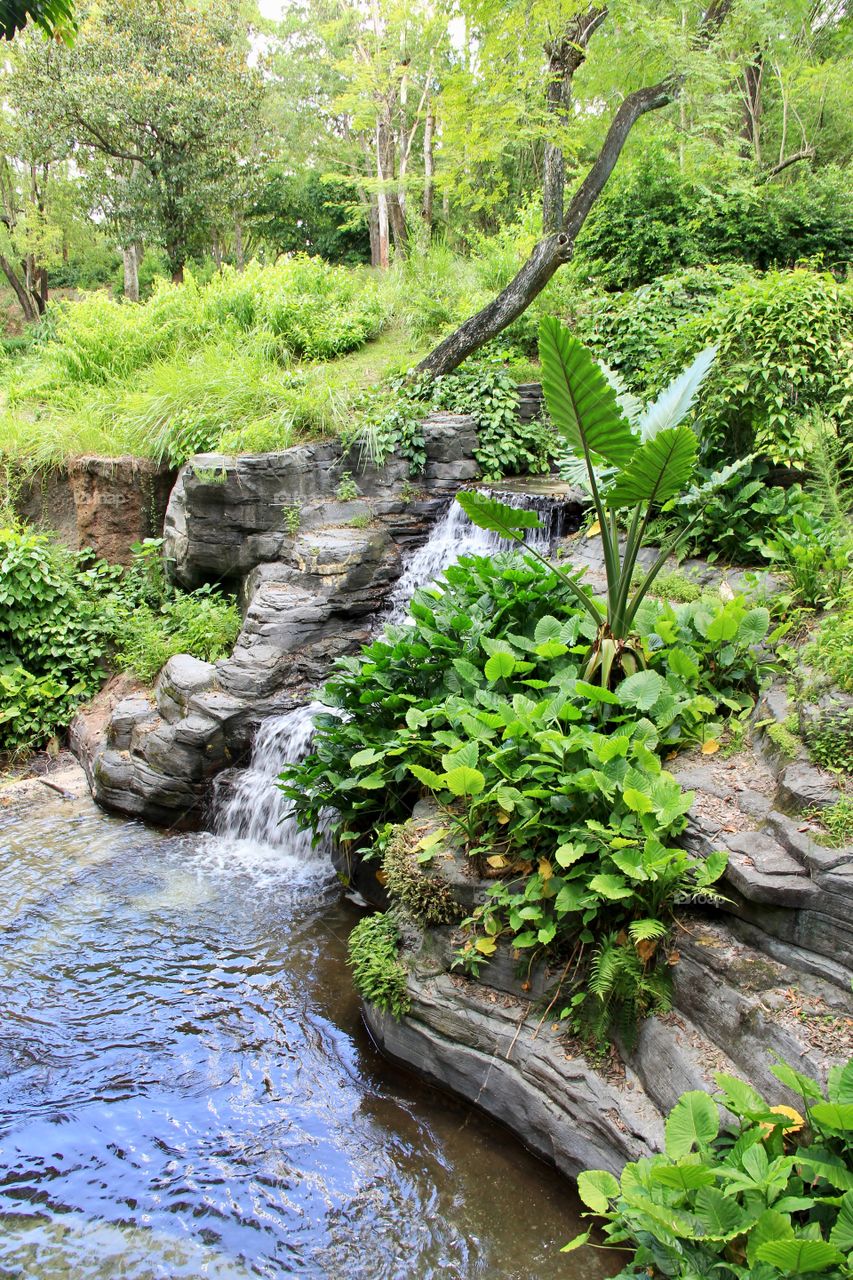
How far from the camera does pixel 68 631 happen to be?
29.8ft

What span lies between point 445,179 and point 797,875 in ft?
34.8

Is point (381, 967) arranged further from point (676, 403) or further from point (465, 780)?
point (676, 403)

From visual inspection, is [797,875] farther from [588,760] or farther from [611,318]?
[611,318]

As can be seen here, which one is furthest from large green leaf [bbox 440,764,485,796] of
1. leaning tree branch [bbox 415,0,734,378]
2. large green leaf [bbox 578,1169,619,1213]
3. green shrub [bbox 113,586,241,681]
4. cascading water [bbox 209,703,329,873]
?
leaning tree branch [bbox 415,0,734,378]

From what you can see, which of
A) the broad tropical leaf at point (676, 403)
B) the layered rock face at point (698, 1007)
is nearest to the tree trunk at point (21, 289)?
the broad tropical leaf at point (676, 403)

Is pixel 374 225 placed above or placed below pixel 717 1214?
above

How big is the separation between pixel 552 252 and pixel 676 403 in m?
5.66

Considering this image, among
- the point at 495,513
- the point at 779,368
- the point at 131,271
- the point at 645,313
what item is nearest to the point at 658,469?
the point at 495,513

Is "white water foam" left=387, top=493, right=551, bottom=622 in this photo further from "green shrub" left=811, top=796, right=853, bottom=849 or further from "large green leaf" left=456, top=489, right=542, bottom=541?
"green shrub" left=811, top=796, right=853, bottom=849

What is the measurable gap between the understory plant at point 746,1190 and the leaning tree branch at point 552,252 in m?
8.56

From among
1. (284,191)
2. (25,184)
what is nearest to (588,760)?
(284,191)

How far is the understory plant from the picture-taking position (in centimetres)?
245

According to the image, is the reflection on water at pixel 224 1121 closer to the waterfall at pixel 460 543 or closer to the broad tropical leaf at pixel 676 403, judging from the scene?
the waterfall at pixel 460 543

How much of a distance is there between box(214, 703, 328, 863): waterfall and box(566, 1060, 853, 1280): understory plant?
3967 millimetres
